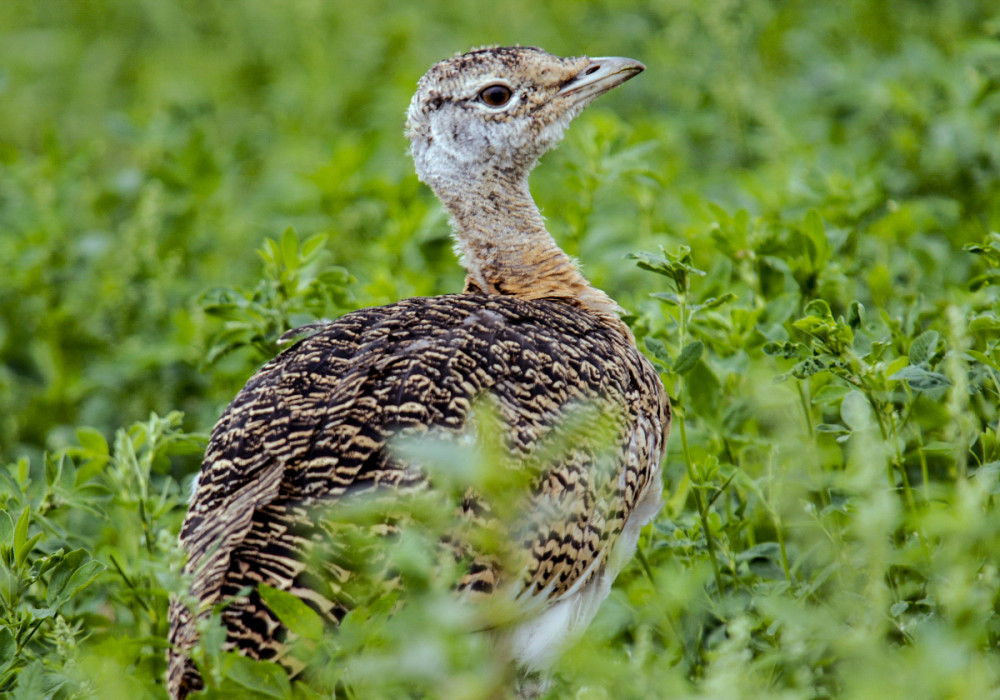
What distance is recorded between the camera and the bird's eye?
457cm

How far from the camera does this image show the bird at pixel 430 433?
9.82 ft

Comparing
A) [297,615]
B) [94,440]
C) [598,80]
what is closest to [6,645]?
[94,440]

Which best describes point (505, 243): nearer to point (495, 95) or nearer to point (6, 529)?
point (495, 95)

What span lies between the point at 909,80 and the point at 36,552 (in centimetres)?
541

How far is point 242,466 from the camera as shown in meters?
3.23

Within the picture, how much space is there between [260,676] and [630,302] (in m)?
2.88

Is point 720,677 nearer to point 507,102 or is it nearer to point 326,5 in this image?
point 507,102

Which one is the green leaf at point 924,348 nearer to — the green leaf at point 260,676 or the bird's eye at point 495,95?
the bird's eye at point 495,95

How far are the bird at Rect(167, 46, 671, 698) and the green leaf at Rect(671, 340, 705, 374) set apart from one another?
186 mm

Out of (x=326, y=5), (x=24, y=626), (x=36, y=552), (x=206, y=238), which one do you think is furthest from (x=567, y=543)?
(x=326, y=5)

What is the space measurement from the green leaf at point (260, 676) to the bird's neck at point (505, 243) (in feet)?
6.76

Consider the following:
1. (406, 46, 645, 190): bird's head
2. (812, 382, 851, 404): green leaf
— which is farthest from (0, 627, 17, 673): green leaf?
(812, 382, 851, 404): green leaf

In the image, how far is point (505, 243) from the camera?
450cm

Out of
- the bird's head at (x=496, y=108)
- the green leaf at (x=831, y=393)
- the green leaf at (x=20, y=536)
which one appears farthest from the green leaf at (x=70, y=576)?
the green leaf at (x=831, y=393)
